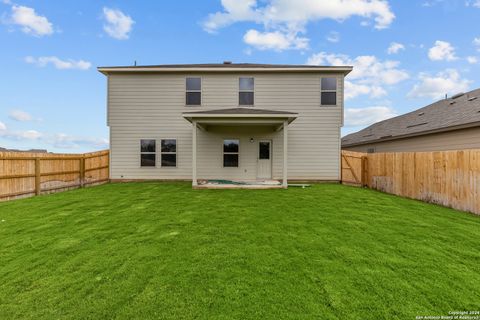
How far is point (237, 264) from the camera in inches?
140

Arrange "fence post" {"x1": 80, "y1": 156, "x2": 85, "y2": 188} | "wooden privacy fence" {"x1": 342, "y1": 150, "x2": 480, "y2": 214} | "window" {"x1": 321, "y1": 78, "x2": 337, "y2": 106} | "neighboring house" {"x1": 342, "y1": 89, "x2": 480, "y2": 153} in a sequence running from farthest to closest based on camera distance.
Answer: "window" {"x1": 321, "y1": 78, "x2": 337, "y2": 106}, "fence post" {"x1": 80, "y1": 156, "x2": 85, "y2": 188}, "neighboring house" {"x1": 342, "y1": 89, "x2": 480, "y2": 153}, "wooden privacy fence" {"x1": 342, "y1": 150, "x2": 480, "y2": 214}

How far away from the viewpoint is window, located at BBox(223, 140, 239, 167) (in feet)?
40.5

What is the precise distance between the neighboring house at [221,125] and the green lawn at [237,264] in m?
5.82

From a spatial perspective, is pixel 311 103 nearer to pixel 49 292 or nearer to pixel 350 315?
pixel 350 315

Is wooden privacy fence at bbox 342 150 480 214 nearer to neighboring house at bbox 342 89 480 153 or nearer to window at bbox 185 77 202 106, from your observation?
neighboring house at bbox 342 89 480 153

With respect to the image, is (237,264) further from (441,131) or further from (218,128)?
(441,131)

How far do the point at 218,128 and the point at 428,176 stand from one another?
8904 millimetres

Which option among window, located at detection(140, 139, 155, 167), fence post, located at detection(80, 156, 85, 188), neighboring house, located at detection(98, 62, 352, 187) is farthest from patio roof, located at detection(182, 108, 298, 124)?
fence post, located at detection(80, 156, 85, 188)

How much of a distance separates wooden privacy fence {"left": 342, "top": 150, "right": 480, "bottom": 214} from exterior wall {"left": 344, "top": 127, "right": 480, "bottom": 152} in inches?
127

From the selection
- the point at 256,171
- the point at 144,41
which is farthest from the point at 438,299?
the point at 144,41

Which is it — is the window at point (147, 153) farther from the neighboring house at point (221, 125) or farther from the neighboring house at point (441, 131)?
the neighboring house at point (441, 131)

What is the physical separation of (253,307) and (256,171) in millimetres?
9767

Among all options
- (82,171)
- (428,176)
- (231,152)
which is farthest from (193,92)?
(428,176)

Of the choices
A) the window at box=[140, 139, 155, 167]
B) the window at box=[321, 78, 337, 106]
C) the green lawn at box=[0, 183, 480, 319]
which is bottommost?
the green lawn at box=[0, 183, 480, 319]
